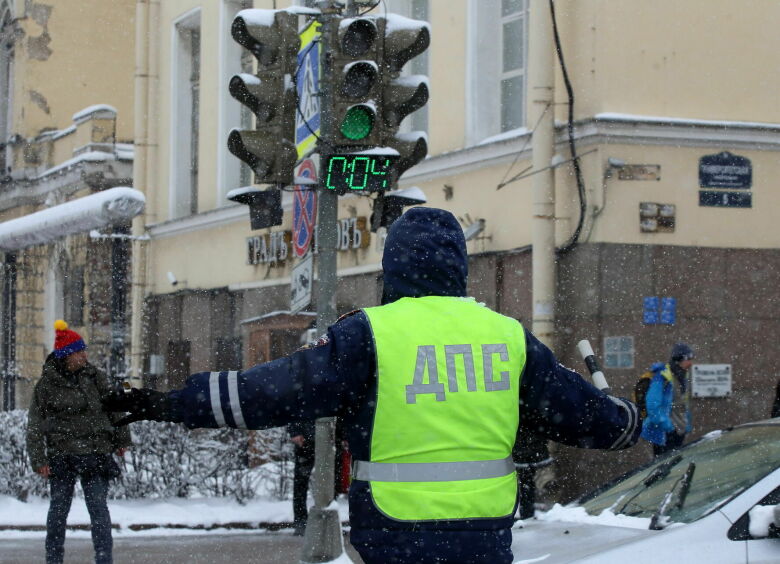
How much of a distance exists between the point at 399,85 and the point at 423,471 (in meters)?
5.51

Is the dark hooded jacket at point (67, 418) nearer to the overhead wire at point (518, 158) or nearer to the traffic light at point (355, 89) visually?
the traffic light at point (355, 89)

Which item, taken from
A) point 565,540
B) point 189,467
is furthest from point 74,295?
point 565,540

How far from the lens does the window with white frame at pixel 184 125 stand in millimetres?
21031

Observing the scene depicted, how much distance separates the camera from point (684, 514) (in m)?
5.22

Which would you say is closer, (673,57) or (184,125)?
(673,57)

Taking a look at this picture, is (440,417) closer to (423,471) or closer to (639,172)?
(423,471)

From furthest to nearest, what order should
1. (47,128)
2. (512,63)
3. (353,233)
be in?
(47,128) → (353,233) → (512,63)

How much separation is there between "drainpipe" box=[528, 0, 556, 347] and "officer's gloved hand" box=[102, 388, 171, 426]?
940 cm

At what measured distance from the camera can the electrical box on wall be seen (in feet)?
41.7

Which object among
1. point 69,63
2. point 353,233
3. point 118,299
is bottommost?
point 118,299

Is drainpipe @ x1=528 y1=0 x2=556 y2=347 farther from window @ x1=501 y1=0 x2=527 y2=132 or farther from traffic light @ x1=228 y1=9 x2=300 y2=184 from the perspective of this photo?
traffic light @ x1=228 y1=9 x2=300 y2=184

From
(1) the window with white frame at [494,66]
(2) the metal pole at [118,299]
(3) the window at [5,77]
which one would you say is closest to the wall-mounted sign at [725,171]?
(1) the window with white frame at [494,66]

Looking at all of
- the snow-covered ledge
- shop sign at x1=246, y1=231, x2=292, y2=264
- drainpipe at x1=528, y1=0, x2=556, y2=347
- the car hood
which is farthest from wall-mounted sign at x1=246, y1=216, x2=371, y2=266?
the car hood

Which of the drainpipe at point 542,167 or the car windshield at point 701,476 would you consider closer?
the car windshield at point 701,476
